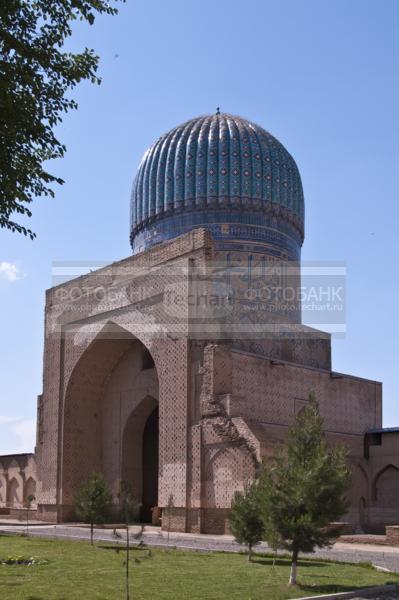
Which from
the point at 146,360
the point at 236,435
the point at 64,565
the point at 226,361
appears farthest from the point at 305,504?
the point at 146,360

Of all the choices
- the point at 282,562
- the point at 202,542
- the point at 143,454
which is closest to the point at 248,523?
the point at 282,562

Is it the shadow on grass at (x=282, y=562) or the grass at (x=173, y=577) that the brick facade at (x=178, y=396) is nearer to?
the shadow on grass at (x=282, y=562)

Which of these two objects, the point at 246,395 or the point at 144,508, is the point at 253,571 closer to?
the point at 246,395

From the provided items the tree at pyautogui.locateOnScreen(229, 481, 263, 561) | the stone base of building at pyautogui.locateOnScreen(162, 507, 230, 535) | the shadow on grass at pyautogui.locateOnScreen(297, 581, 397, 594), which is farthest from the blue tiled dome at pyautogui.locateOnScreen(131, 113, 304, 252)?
the shadow on grass at pyautogui.locateOnScreen(297, 581, 397, 594)

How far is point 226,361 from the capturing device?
18.9 m

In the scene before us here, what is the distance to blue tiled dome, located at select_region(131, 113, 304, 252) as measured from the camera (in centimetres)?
2541

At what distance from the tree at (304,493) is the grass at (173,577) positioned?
1.70ft

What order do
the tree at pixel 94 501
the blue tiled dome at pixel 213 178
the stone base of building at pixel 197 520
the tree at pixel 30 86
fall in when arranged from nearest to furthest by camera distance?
the tree at pixel 30 86, the tree at pixel 94 501, the stone base of building at pixel 197 520, the blue tiled dome at pixel 213 178

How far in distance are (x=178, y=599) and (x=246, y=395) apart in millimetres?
11388

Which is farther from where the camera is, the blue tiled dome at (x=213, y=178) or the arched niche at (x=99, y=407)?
the blue tiled dome at (x=213, y=178)

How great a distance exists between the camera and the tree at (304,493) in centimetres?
929

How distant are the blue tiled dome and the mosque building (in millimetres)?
50

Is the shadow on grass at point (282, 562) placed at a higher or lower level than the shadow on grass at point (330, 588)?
lower

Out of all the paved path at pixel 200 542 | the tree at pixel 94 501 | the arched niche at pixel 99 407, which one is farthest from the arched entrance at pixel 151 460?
the tree at pixel 94 501
